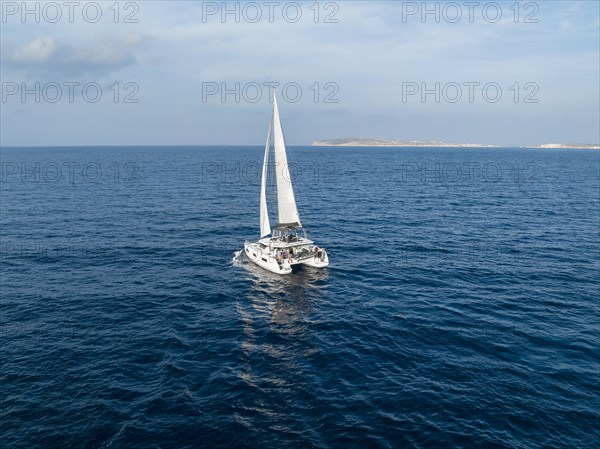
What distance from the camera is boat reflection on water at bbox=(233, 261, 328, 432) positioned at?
2541 cm

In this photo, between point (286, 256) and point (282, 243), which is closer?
point (286, 256)

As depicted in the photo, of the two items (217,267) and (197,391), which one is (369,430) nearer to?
(197,391)

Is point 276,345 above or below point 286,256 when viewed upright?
below

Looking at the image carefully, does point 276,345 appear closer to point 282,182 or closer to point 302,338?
point 302,338

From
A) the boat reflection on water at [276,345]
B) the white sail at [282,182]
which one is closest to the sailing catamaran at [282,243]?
the white sail at [282,182]

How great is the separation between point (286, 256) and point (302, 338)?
A: 1708cm

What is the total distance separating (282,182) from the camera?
178 ft

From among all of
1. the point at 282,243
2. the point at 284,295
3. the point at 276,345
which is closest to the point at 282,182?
the point at 282,243

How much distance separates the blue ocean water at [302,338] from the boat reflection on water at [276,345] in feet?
0.56

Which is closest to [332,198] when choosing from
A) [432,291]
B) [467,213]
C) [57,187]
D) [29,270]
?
[467,213]

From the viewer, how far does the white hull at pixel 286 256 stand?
1953 inches

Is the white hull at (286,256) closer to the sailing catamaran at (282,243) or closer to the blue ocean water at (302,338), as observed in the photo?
the sailing catamaran at (282,243)

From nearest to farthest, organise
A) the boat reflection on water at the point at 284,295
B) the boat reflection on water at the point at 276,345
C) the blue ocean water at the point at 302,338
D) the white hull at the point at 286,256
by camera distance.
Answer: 1. the blue ocean water at the point at 302,338
2. the boat reflection on water at the point at 276,345
3. the boat reflection on water at the point at 284,295
4. the white hull at the point at 286,256

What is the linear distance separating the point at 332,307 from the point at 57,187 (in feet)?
339
